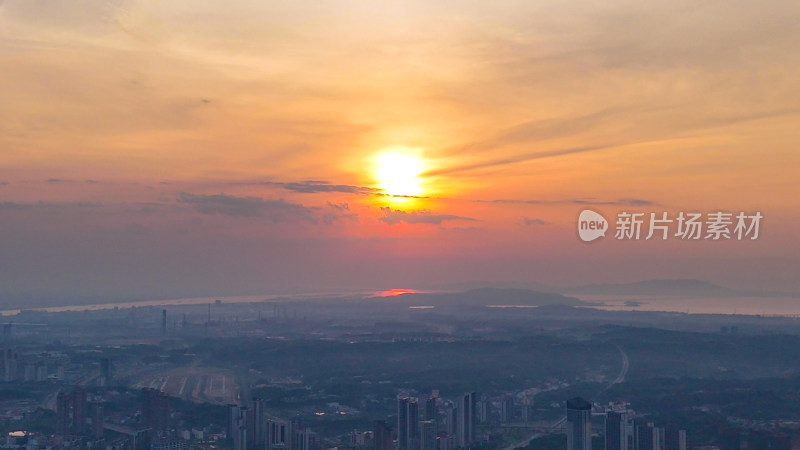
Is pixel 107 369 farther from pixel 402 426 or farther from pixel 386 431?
pixel 386 431

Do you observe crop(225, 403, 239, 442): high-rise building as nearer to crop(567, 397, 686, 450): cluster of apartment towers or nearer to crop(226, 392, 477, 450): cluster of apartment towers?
crop(226, 392, 477, 450): cluster of apartment towers

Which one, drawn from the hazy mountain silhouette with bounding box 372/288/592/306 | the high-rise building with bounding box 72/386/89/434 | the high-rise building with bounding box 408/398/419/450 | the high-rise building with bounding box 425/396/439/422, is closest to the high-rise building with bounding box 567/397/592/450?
the high-rise building with bounding box 408/398/419/450

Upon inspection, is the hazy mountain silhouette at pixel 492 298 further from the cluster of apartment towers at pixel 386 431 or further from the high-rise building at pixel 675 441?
the high-rise building at pixel 675 441

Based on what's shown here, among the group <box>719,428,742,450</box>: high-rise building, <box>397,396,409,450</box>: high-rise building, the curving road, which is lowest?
the curving road

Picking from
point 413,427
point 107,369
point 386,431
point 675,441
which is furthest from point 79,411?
point 675,441

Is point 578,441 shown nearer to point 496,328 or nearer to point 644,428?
point 644,428

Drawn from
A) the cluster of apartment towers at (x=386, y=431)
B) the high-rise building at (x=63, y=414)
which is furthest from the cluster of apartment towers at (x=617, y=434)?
the high-rise building at (x=63, y=414)
